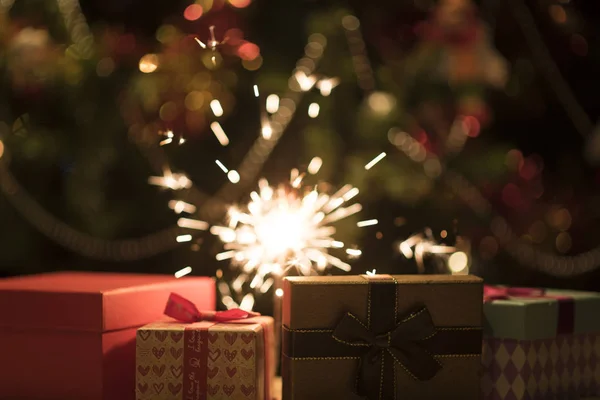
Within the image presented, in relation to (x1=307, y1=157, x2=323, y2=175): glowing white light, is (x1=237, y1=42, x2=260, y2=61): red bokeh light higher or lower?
higher

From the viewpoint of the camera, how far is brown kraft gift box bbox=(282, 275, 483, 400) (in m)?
1.22

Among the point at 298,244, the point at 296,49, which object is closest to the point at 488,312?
the point at 298,244

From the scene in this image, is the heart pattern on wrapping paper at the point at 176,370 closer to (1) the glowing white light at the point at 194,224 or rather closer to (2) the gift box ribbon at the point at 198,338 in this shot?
(2) the gift box ribbon at the point at 198,338

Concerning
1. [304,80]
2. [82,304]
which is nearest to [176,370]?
[82,304]

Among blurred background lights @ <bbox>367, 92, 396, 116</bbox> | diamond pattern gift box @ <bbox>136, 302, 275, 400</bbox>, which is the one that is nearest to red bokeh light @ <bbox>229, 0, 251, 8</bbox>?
blurred background lights @ <bbox>367, 92, 396, 116</bbox>

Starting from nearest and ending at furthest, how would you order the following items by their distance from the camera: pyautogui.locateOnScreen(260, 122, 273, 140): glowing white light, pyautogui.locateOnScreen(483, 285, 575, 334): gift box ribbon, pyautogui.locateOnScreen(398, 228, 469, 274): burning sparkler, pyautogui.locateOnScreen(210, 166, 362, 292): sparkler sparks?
pyautogui.locateOnScreen(483, 285, 575, 334): gift box ribbon < pyautogui.locateOnScreen(210, 166, 362, 292): sparkler sparks < pyautogui.locateOnScreen(398, 228, 469, 274): burning sparkler < pyautogui.locateOnScreen(260, 122, 273, 140): glowing white light

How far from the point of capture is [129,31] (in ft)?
5.85

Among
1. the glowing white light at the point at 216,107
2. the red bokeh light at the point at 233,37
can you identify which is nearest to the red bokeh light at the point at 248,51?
the red bokeh light at the point at 233,37

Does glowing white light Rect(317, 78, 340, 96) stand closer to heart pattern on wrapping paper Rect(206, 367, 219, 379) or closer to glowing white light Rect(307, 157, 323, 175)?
glowing white light Rect(307, 157, 323, 175)

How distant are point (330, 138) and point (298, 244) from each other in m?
0.32

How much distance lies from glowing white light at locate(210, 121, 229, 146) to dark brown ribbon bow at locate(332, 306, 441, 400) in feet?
2.19

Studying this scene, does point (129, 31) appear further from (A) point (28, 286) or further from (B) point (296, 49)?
(A) point (28, 286)

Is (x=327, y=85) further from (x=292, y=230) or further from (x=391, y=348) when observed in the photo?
(x=391, y=348)

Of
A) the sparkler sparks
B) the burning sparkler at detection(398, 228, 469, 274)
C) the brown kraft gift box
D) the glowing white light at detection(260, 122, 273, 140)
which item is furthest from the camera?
the glowing white light at detection(260, 122, 273, 140)
